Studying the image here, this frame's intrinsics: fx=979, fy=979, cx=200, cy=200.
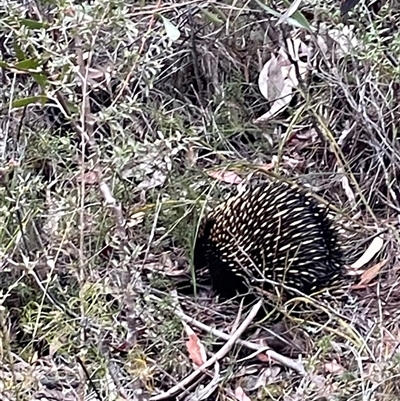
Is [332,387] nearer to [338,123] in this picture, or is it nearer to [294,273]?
[294,273]

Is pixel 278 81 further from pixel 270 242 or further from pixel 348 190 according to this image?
pixel 270 242

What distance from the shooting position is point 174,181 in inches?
95.4

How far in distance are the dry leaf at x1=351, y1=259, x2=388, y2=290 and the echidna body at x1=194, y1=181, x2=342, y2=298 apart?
0.06m

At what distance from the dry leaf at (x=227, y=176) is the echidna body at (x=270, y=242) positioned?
114 millimetres

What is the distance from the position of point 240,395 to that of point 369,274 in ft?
1.74

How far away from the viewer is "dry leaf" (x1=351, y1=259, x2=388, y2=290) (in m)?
2.31

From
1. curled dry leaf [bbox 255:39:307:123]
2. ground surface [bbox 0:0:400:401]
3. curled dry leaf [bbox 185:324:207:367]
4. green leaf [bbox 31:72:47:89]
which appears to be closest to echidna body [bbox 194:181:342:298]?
ground surface [bbox 0:0:400:401]

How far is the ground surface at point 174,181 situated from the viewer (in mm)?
1828

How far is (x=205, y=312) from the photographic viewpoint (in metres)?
2.28

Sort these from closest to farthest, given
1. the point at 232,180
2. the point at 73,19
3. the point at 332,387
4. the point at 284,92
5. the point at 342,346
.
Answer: the point at 73,19, the point at 332,387, the point at 342,346, the point at 232,180, the point at 284,92

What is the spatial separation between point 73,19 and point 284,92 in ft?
4.08

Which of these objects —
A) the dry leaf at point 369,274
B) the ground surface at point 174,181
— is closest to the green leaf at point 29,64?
the ground surface at point 174,181

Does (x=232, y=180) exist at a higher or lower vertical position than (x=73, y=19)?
lower

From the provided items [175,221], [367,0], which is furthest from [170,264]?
[367,0]
